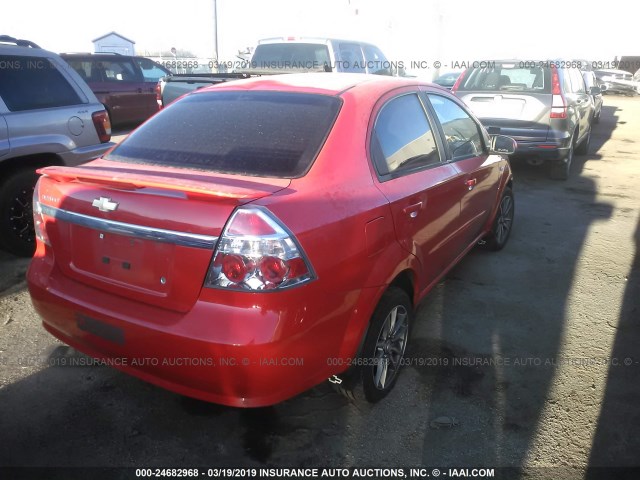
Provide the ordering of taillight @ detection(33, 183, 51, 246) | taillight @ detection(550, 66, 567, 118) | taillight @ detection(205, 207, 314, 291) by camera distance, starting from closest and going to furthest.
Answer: taillight @ detection(205, 207, 314, 291) → taillight @ detection(33, 183, 51, 246) → taillight @ detection(550, 66, 567, 118)

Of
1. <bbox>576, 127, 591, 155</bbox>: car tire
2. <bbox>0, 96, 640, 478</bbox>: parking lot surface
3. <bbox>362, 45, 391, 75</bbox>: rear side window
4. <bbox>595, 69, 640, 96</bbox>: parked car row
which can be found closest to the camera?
<bbox>0, 96, 640, 478</bbox>: parking lot surface

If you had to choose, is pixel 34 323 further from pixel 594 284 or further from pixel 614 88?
pixel 614 88

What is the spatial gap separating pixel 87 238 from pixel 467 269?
3.37 m

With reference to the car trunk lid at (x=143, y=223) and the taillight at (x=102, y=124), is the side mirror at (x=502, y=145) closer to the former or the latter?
the car trunk lid at (x=143, y=223)

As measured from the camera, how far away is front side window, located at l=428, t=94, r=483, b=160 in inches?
143

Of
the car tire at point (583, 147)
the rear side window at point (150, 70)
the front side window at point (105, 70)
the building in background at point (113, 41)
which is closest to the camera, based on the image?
the car tire at point (583, 147)

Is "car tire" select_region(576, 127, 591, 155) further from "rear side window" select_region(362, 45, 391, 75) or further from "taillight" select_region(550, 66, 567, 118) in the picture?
"rear side window" select_region(362, 45, 391, 75)

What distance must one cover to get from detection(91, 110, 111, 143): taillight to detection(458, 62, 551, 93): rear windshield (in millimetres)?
5807

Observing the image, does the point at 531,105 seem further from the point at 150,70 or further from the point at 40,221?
the point at 150,70

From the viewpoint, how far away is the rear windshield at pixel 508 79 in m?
7.93

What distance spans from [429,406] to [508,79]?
6.94 meters

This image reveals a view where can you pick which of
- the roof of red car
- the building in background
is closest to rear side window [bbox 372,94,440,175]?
the roof of red car

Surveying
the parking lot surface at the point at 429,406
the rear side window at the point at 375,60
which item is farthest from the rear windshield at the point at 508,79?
the parking lot surface at the point at 429,406

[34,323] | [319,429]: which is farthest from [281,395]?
[34,323]
